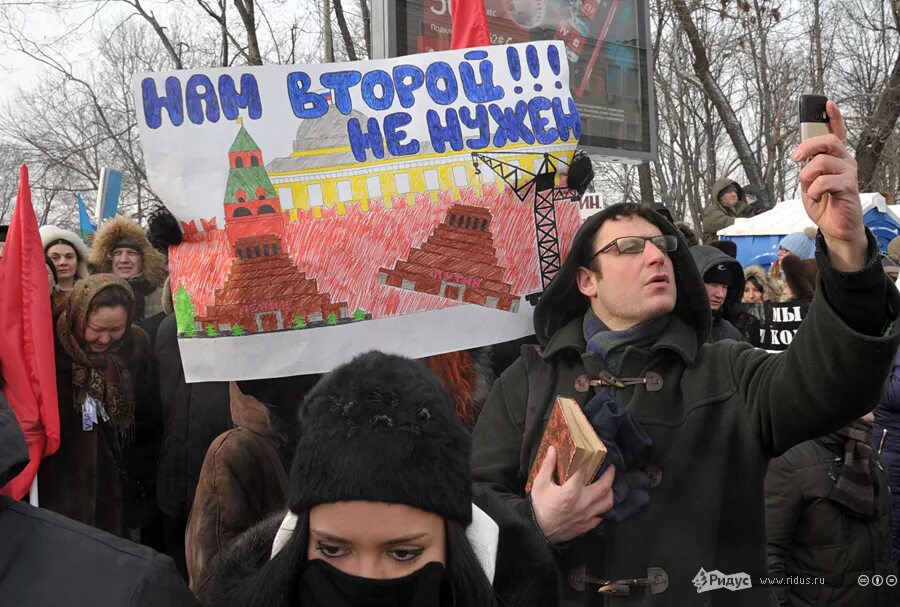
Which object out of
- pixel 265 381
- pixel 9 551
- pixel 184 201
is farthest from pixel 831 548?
pixel 9 551

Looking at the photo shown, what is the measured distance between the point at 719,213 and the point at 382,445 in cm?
1040

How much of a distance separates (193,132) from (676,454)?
1929mm

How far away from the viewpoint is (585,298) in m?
2.91

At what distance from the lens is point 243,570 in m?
1.81

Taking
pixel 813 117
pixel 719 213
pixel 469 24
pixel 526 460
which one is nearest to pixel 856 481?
pixel 526 460

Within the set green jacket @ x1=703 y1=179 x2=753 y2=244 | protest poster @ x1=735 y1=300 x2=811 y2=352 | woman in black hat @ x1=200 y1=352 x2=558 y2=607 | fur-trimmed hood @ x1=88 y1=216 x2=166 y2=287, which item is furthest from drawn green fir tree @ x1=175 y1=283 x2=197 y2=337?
green jacket @ x1=703 y1=179 x2=753 y2=244

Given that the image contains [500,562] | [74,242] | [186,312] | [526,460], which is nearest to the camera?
[500,562]

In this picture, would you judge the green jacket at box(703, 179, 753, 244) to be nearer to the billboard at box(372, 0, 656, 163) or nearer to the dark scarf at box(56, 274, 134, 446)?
the billboard at box(372, 0, 656, 163)

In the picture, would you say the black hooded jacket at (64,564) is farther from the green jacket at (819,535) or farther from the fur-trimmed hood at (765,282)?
the fur-trimmed hood at (765,282)

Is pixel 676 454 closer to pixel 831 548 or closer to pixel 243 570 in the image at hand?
pixel 243 570

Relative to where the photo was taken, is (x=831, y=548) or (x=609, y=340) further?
(x=831, y=548)

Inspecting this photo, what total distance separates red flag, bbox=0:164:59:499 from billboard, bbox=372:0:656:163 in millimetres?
2629

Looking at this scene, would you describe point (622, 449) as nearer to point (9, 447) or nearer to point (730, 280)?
point (9, 447)

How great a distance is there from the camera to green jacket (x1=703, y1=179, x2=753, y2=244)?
A: 37.0 feet
